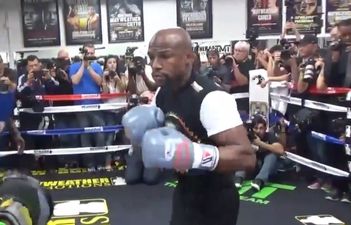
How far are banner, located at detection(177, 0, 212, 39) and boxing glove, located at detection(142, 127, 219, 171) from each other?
718cm

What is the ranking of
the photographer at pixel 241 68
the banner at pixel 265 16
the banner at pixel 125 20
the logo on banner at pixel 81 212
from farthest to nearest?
the banner at pixel 265 16, the banner at pixel 125 20, the photographer at pixel 241 68, the logo on banner at pixel 81 212

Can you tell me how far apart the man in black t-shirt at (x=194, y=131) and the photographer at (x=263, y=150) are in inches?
108

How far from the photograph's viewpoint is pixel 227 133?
1681mm

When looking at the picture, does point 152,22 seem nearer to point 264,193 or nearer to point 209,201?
point 264,193

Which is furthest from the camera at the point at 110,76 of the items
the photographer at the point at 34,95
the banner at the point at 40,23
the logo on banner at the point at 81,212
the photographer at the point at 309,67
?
the banner at the point at 40,23

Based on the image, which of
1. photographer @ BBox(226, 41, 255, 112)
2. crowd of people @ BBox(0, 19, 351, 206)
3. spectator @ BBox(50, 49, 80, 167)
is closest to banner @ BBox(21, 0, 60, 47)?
crowd of people @ BBox(0, 19, 351, 206)

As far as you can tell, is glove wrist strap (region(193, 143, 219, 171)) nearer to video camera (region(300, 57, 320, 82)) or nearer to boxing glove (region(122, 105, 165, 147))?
boxing glove (region(122, 105, 165, 147))

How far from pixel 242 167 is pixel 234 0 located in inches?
298

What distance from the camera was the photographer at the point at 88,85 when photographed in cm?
526

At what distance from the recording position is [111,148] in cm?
526

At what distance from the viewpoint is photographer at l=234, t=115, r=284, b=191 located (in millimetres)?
4633

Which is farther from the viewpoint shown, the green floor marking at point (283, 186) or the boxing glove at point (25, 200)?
the green floor marking at point (283, 186)

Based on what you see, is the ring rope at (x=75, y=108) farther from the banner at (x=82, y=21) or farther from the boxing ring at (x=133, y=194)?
the banner at (x=82, y=21)

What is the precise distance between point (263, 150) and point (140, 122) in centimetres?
315
